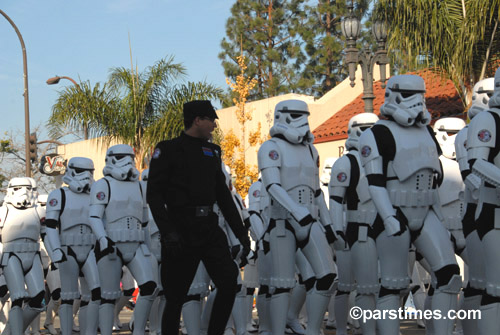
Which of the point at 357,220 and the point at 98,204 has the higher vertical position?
the point at 98,204

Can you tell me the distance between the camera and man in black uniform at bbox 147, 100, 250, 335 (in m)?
6.60

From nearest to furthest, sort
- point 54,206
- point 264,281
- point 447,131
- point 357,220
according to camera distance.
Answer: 1. point 357,220
2. point 264,281
3. point 54,206
4. point 447,131

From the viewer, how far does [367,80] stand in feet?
52.2

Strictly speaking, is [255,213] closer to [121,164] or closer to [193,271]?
[121,164]

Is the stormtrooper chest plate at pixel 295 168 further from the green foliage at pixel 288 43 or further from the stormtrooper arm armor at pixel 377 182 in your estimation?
the green foliage at pixel 288 43

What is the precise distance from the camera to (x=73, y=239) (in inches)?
406

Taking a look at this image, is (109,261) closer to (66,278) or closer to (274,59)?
(66,278)

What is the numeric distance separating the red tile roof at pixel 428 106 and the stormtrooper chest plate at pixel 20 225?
11427 mm

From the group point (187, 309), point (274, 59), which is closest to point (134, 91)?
point (187, 309)

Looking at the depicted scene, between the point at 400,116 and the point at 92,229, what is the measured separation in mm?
4030

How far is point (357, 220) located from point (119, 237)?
2.71 meters

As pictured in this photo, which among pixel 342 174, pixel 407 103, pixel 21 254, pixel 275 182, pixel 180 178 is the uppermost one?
pixel 407 103

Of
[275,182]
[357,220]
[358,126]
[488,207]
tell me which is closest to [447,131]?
[358,126]

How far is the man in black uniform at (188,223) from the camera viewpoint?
6598mm
